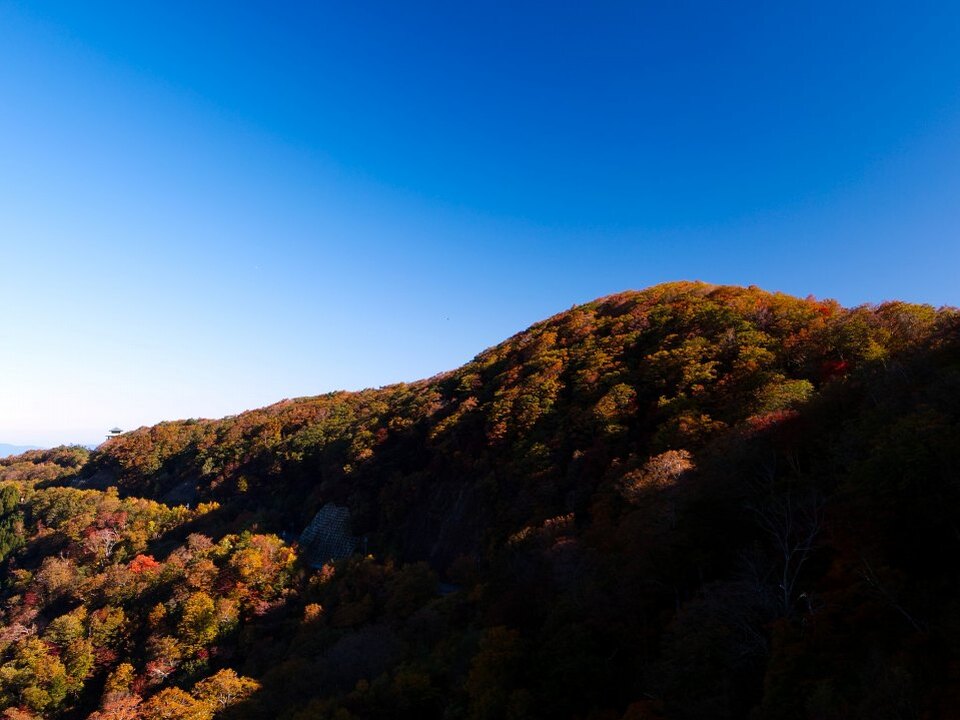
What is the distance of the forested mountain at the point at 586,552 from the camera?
1310cm

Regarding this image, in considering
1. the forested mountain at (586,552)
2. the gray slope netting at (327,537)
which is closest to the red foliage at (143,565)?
the forested mountain at (586,552)

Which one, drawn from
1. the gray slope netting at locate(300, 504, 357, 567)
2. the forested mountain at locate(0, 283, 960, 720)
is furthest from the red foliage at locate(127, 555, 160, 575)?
the gray slope netting at locate(300, 504, 357, 567)

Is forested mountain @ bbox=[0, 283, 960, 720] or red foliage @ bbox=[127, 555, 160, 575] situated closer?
forested mountain @ bbox=[0, 283, 960, 720]

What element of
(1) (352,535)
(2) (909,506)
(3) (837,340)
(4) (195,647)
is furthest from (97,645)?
(3) (837,340)

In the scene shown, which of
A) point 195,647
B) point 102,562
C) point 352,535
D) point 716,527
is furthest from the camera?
point 102,562

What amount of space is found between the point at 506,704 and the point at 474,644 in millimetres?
5865

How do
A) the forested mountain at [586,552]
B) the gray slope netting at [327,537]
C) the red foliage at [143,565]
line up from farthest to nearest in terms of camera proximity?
the gray slope netting at [327,537] → the red foliage at [143,565] → the forested mountain at [586,552]

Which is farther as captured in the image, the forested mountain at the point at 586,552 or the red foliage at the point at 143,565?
the red foliage at the point at 143,565

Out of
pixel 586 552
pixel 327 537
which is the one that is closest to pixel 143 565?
pixel 327 537

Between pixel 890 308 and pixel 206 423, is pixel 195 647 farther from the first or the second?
pixel 206 423

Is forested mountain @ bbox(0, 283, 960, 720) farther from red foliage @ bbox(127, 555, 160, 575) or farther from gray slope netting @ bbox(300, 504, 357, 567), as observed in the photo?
gray slope netting @ bbox(300, 504, 357, 567)

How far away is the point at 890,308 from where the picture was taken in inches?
1096

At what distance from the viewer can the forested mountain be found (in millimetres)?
13102

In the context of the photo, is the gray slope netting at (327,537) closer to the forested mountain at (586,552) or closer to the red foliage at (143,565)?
the forested mountain at (586,552)
